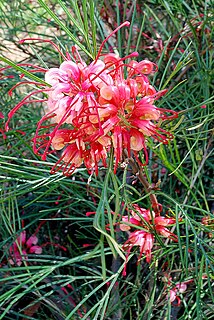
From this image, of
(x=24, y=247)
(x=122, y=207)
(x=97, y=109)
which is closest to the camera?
(x=97, y=109)

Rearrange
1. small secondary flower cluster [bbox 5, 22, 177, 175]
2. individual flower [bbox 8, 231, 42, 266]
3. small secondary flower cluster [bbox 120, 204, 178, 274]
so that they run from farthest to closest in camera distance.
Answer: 1. individual flower [bbox 8, 231, 42, 266]
2. small secondary flower cluster [bbox 120, 204, 178, 274]
3. small secondary flower cluster [bbox 5, 22, 177, 175]

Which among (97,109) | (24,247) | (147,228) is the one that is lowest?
(24,247)

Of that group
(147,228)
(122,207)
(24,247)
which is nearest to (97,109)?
(147,228)

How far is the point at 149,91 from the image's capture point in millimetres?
532

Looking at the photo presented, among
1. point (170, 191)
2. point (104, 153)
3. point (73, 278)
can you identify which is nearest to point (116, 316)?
point (73, 278)

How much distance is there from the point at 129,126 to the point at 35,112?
64cm

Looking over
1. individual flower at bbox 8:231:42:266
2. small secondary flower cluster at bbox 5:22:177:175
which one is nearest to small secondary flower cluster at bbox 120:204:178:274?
small secondary flower cluster at bbox 5:22:177:175

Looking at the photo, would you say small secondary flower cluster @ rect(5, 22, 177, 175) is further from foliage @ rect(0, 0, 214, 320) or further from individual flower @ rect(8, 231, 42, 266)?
individual flower @ rect(8, 231, 42, 266)

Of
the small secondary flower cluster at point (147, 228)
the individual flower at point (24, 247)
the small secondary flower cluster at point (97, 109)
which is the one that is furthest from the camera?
the individual flower at point (24, 247)

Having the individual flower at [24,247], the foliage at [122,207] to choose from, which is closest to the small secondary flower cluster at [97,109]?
the foliage at [122,207]

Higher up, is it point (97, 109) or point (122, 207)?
point (97, 109)

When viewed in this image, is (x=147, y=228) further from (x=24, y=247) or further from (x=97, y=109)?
(x=24, y=247)

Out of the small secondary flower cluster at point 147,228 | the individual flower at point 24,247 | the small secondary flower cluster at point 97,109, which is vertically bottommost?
the individual flower at point 24,247

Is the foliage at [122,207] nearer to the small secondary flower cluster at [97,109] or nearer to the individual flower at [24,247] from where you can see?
the individual flower at [24,247]
